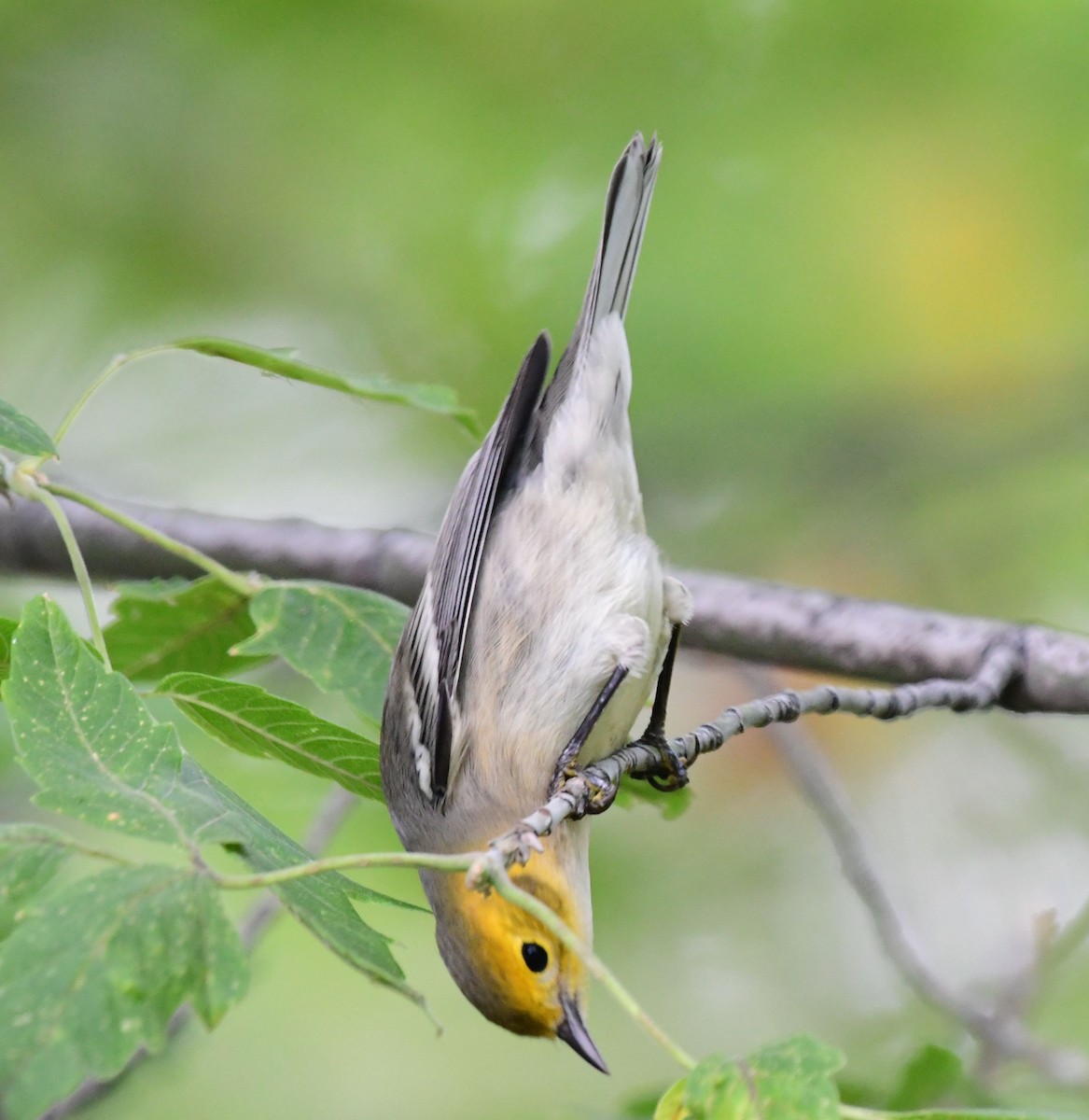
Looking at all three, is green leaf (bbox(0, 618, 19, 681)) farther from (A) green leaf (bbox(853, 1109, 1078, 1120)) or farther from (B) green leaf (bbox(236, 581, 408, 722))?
(A) green leaf (bbox(853, 1109, 1078, 1120))

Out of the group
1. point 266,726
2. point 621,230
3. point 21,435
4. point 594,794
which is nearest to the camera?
point 21,435

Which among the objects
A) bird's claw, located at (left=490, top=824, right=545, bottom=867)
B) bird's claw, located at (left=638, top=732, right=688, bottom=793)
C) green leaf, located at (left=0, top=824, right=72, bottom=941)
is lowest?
green leaf, located at (left=0, top=824, right=72, bottom=941)

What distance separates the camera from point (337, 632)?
2.29m

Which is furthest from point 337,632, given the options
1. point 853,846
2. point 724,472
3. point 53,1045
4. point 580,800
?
point 724,472

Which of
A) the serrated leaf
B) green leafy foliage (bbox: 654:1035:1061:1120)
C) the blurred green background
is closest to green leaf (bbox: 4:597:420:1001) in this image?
the serrated leaf

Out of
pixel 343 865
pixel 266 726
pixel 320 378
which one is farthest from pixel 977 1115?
pixel 320 378

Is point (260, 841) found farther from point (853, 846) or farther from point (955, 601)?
point (955, 601)

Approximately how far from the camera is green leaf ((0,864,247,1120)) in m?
1.14

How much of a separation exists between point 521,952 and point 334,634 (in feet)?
2.66

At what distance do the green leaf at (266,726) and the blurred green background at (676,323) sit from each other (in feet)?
8.36

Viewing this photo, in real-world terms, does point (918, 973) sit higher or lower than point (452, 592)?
lower

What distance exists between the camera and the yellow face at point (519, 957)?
2.50 m

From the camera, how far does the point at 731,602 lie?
327 cm

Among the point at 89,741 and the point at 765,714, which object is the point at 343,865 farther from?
the point at 765,714
